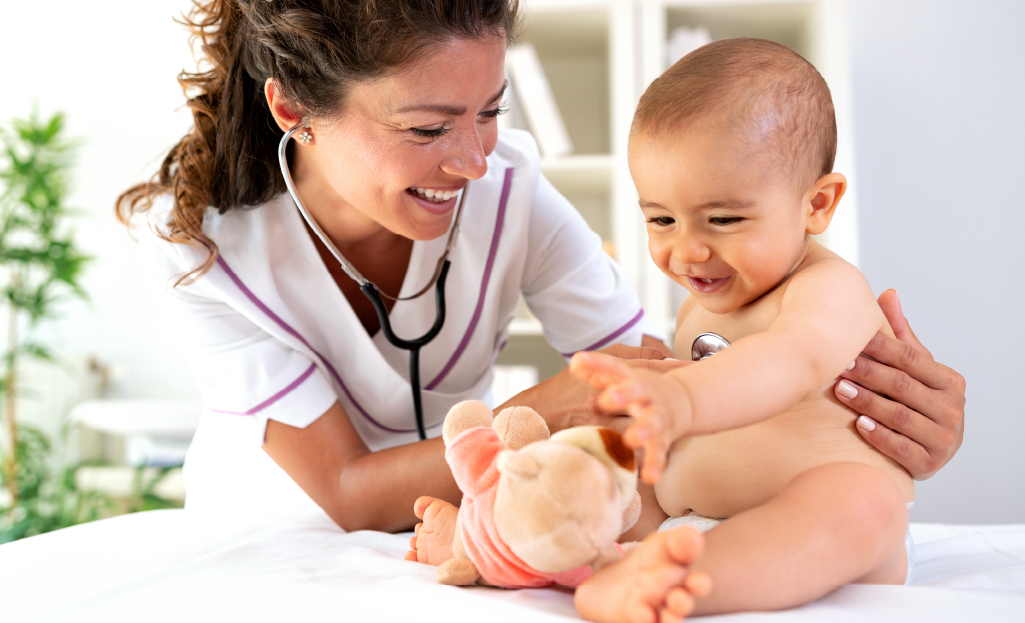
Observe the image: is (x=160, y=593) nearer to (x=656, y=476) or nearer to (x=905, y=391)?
(x=656, y=476)

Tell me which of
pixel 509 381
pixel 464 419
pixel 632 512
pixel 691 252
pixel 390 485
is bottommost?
pixel 509 381

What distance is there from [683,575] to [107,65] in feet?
11.1

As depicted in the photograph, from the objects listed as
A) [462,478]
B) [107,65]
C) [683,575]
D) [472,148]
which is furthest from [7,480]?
[683,575]

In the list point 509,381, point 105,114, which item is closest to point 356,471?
point 509,381

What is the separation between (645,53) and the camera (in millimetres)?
2119

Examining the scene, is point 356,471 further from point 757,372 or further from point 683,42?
point 683,42

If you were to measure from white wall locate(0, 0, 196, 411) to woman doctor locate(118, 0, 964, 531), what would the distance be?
6.02 ft

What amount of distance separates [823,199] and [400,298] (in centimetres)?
70

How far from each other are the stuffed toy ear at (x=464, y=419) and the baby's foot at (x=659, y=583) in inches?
7.9

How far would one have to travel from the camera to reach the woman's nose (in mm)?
1036

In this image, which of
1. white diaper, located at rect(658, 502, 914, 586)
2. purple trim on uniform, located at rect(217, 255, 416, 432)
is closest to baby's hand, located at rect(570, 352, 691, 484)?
white diaper, located at rect(658, 502, 914, 586)

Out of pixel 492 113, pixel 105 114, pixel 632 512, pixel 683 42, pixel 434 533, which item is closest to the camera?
pixel 632 512

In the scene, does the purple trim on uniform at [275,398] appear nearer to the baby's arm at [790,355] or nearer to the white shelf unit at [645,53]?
the baby's arm at [790,355]

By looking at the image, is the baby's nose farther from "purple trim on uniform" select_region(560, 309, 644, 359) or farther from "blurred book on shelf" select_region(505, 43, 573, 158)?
"blurred book on shelf" select_region(505, 43, 573, 158)
